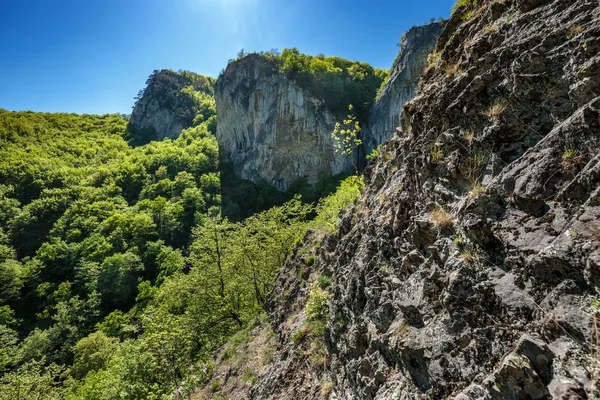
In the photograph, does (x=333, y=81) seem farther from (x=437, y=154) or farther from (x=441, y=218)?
(x=441, y=218)

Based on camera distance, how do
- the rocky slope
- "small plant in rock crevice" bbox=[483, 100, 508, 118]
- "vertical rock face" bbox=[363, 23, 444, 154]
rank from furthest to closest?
"vertical rock face" bbox=[363, 23, 444, 154] → "small plant in rock crevice" bbox=[483, 100, 508, 118] → the rocky slope

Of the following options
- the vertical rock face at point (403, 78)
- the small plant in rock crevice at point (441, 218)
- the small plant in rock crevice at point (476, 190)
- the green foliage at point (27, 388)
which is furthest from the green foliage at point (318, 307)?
the vertical rock face at point (403, 78)

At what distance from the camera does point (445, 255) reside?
12.9 feet

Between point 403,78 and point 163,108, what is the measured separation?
373ft

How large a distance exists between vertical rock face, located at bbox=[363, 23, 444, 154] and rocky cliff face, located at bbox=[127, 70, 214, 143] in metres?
93.8

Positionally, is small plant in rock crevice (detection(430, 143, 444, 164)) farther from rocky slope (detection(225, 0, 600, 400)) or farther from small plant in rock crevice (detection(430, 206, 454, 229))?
small plant in rock crevice (detection(430, 206, 454, 229))

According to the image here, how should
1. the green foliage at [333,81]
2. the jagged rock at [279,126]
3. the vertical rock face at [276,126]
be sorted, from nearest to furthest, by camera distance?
the jagged rock at [279,126] < the vertical rock face at [276,126] < the green foliage at [333,81]

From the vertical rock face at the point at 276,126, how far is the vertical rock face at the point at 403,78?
35.6 ft

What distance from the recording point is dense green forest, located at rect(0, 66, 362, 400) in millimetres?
15586

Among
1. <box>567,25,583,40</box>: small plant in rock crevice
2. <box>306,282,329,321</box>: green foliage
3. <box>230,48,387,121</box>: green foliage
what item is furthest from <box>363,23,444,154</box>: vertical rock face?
<box>567,25,583,40</box>: small plant in rock crevice

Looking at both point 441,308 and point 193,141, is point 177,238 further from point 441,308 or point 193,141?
point 441,308

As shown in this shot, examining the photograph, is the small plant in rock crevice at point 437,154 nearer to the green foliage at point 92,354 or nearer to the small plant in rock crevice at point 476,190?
the small plant in rock crevice at point 476,190

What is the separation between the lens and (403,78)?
143 ft

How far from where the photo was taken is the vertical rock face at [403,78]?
40.2 m
